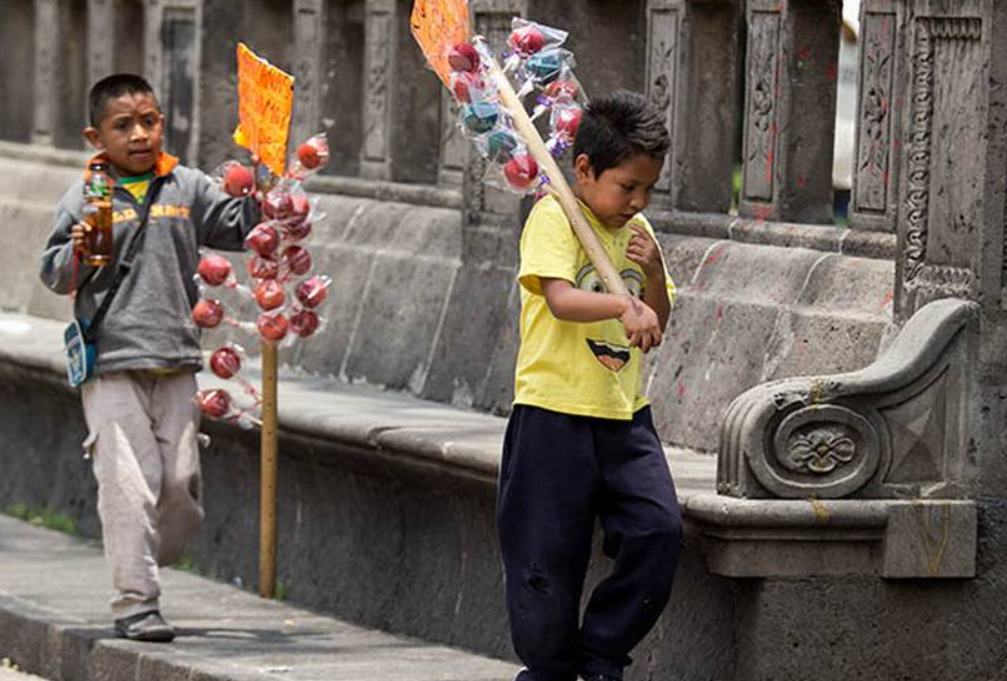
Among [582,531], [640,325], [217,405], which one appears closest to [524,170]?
[640,325]

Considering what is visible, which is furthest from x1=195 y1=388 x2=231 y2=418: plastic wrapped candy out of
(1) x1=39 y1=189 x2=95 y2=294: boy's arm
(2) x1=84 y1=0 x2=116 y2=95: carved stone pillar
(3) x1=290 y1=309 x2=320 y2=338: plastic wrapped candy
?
(2) x1=84 y1=0 x2=116 y2=95: carved stone pillar

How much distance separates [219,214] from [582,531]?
2336 mm

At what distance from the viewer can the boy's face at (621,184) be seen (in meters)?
8.01

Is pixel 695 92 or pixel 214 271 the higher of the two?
pixel 695 92

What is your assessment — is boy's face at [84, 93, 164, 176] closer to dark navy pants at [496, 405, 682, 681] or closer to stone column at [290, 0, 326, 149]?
dark navy pants at [496, 405, 682, 681]

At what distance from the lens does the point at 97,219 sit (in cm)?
967

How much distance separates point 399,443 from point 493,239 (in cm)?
131

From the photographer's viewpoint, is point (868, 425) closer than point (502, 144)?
No

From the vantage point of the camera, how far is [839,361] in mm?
9234

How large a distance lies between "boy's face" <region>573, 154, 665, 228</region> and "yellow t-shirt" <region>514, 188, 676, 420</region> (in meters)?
0.07

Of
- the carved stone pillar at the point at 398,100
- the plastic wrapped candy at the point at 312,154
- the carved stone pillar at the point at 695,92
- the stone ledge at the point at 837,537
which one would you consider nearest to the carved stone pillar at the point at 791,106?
the carved stone pillar at the point at 695,92

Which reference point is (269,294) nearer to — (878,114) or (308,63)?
(878,114)

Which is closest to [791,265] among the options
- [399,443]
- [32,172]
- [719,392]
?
[719,392]

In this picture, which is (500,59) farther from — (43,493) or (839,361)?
(43,493)
